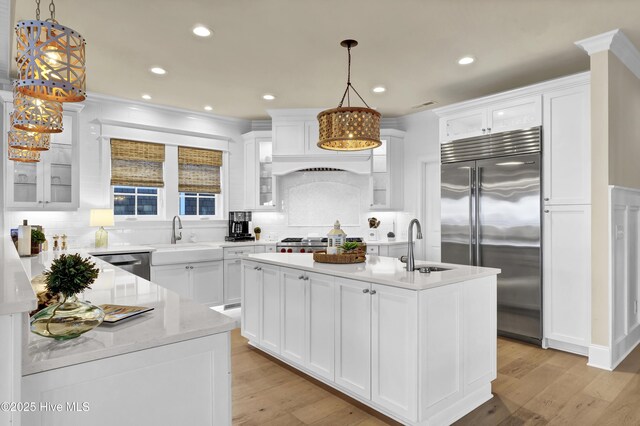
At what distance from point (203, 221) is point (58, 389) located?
487 cm

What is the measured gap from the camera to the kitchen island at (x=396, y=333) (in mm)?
2301

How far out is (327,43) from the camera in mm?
3432

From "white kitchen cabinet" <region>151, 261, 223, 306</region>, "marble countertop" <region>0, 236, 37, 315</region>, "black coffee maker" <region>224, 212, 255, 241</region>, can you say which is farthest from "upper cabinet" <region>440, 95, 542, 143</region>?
"marble countertop" <region>0, 236, 37, 315</region>

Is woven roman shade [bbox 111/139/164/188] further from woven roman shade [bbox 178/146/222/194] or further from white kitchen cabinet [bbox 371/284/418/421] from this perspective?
white kitchen cabinet [bbox 371/284/418/421]

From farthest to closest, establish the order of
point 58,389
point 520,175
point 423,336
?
point 520,175 → point 423,336 → point 58,389

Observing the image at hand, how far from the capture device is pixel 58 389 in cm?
109

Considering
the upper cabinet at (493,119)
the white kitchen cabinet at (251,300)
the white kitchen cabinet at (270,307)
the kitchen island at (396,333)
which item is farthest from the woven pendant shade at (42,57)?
the upper cabinet at (493,119)

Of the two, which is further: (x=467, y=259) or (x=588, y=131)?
(x=467, y=259)

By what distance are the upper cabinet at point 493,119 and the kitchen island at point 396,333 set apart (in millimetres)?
2064

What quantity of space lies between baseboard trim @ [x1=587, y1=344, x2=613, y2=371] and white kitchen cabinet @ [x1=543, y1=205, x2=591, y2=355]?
0.22 m

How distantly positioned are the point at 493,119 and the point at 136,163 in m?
4.51

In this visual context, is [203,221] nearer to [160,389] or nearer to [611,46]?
[160,389]

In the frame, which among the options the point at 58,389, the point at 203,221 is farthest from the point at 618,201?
the point at 203,221

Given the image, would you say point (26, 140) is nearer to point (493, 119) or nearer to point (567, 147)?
point (493, 119)
